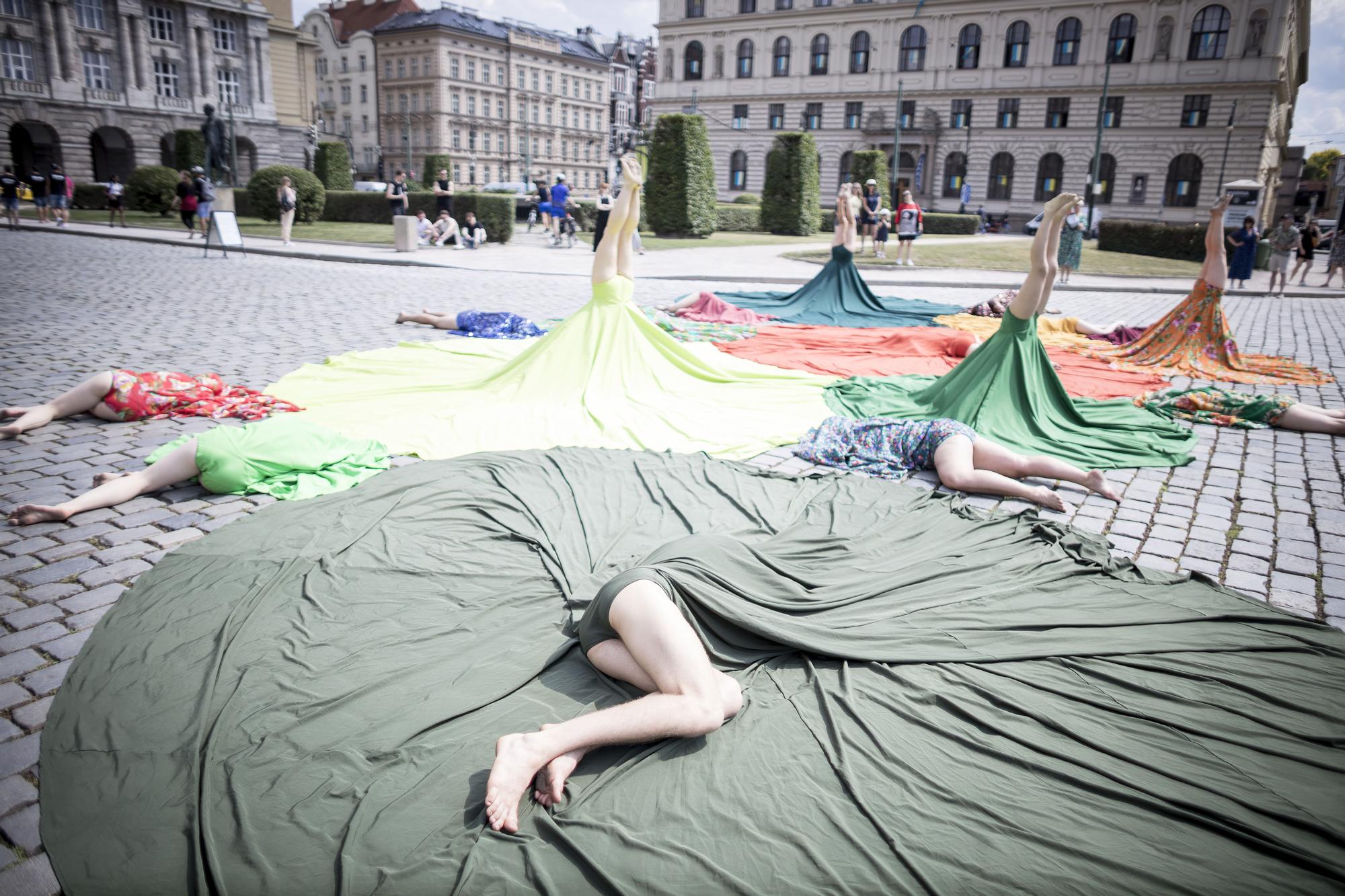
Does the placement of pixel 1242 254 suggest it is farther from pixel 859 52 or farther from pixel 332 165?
pixel 859 52

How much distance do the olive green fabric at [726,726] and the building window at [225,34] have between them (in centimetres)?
5960

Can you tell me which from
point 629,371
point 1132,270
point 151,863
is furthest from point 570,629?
point 1132,270

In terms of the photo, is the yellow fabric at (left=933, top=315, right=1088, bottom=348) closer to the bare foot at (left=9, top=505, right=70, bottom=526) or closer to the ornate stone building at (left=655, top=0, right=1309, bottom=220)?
the bare foot at (left=9, top=505, right=70, bottom=526)

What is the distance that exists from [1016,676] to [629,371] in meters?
4.90

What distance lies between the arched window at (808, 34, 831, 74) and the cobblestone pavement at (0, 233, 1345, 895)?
4882 cm

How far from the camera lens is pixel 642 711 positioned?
250 cm

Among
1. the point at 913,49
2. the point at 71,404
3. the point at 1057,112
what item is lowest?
the point at 71,404

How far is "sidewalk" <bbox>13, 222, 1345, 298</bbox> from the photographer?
714 inches

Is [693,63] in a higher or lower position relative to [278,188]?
higher

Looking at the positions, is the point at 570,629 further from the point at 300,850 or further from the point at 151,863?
the point at 151,863

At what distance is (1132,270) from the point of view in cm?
2188

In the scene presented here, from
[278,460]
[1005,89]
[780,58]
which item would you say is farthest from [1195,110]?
[278,460]

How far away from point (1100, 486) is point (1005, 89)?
54339 millimetres

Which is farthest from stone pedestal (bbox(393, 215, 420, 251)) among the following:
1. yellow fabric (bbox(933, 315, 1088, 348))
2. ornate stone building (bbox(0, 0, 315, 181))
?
ornate stone building (bbox(0, 0, 315, 181))
